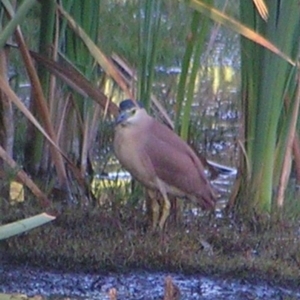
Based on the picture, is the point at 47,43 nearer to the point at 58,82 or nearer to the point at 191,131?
the point at 58,82

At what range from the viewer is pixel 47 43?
20.6 ft

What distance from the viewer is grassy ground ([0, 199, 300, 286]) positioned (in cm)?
538

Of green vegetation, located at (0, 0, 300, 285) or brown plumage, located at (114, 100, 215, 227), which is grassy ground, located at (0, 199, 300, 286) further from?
brown plumage, located at (114, 100, 215, 227)

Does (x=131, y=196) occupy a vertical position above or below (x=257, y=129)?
below

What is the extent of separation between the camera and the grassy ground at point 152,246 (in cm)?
538

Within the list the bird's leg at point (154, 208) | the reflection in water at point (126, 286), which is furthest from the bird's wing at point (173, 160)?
the reflection in water at point (126, 286)

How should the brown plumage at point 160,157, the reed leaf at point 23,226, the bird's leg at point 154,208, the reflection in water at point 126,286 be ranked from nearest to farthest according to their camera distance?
the reed leaf at point 23,226 → the reflection in water at point 126,286 → the bird's leg at point 154,208 → the brown plumage at point 160,157

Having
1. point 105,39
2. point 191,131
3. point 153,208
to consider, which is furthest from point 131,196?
point 105,39

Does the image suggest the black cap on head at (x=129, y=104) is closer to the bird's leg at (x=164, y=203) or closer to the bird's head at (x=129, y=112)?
the bird's head at (x=129, y=112)

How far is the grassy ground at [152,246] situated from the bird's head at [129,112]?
0.49m

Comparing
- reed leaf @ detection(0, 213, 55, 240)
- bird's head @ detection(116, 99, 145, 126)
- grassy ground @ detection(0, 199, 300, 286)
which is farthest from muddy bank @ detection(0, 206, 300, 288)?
reed leaf @ detection(0, 213, 55, 240)

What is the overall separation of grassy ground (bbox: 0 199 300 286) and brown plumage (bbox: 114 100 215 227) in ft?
0.63

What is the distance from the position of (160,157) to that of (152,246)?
72 cm

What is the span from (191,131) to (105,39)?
1.95 meters
